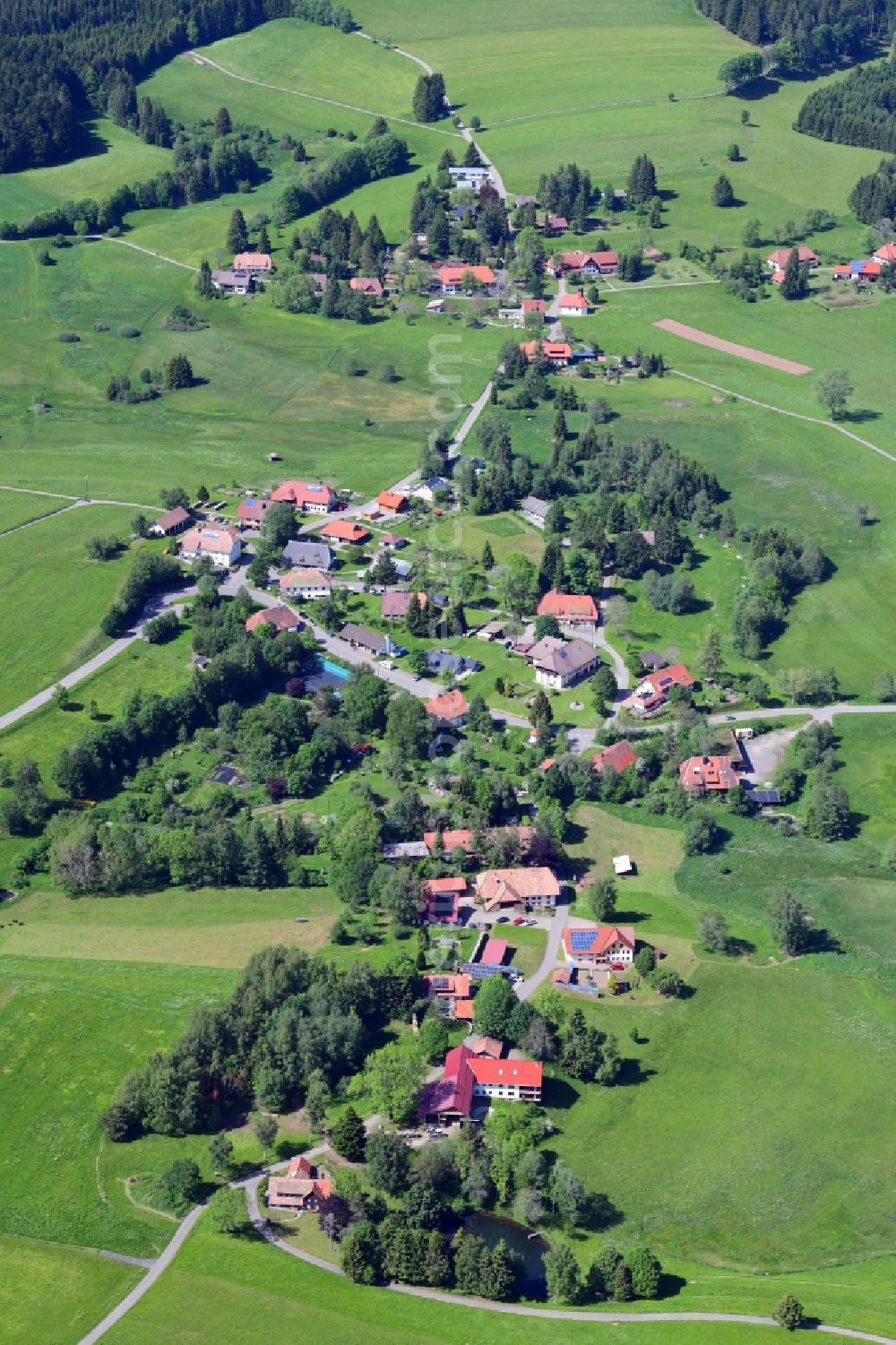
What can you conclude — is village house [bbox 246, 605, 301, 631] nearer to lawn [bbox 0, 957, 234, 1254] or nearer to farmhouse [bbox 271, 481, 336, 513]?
farmhouse [bbox 271, 481, 336, 513]

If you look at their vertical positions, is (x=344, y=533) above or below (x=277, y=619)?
above

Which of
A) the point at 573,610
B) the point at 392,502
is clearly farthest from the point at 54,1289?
the point at 392,502

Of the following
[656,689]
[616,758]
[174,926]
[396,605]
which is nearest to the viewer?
[174,926]

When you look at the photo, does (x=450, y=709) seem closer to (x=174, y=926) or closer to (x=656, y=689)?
(x=656, y=689)

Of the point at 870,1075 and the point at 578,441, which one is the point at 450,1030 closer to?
the point at 870,1075

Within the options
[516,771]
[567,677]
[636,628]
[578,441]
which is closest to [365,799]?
[516,771]
